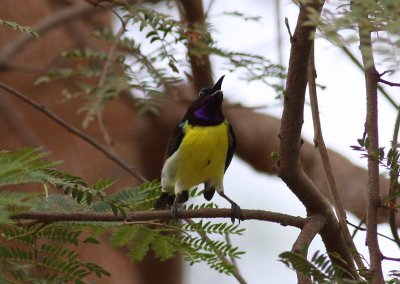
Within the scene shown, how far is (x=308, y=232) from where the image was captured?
7.67 feet

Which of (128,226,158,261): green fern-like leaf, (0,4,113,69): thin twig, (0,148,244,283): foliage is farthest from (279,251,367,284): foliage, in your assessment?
(0,4,113,69): thin twig

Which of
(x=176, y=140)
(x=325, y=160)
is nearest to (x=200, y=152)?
(x=176, y=140)

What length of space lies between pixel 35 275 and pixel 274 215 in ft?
2.22

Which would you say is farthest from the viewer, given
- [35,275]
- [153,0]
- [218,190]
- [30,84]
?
[30,84]

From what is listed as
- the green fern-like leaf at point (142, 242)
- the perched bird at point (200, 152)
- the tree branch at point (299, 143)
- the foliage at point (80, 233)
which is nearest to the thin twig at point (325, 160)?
the tree branch at point (299, 143)

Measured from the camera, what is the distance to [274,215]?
2340mm

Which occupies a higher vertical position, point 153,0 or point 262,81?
point 153,0

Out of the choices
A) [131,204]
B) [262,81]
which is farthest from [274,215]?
[262,81]

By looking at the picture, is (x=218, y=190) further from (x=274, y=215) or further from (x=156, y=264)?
(x=156, y=264)

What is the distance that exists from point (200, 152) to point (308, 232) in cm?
123

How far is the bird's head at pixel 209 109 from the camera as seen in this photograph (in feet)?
12.0

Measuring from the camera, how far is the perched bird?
3521 mm

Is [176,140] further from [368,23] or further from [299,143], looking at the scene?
[368,23]

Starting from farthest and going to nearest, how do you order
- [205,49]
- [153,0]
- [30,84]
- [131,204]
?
[30,84], [153,0], [205,49], [131,204]
